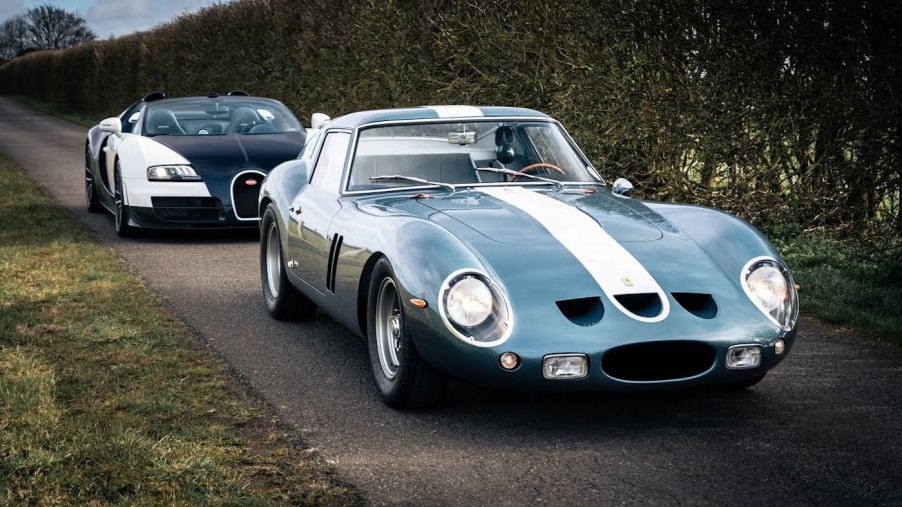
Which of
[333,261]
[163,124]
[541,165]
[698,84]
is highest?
[698,84]

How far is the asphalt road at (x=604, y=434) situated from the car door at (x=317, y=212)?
44 cm

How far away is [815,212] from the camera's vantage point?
9.33m

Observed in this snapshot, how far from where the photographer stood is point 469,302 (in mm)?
4715

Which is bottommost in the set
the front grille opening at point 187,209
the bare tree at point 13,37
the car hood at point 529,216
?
the bare tree at point 13,37

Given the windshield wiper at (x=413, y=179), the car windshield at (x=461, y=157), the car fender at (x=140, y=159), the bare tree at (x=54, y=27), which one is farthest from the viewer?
the bare tree at (x=54, y=27)

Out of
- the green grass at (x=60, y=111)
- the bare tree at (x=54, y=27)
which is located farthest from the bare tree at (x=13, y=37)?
the green grass at (x=60, y=111)

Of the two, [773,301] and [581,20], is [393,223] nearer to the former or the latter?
[773,301]

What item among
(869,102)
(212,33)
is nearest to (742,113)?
(869,102)

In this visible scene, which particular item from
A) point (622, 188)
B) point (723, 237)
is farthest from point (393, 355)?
point (622, 188)

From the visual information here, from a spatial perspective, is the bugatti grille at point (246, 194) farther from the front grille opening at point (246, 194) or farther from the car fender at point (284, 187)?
the car fender at point (284, 187)

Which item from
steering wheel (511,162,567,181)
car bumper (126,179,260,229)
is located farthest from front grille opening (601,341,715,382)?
car bumper (126,179,260,229)

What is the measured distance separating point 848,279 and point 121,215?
6.48 metres

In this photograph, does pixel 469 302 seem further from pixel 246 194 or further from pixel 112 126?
pixel 112 126

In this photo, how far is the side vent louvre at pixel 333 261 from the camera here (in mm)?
5852
